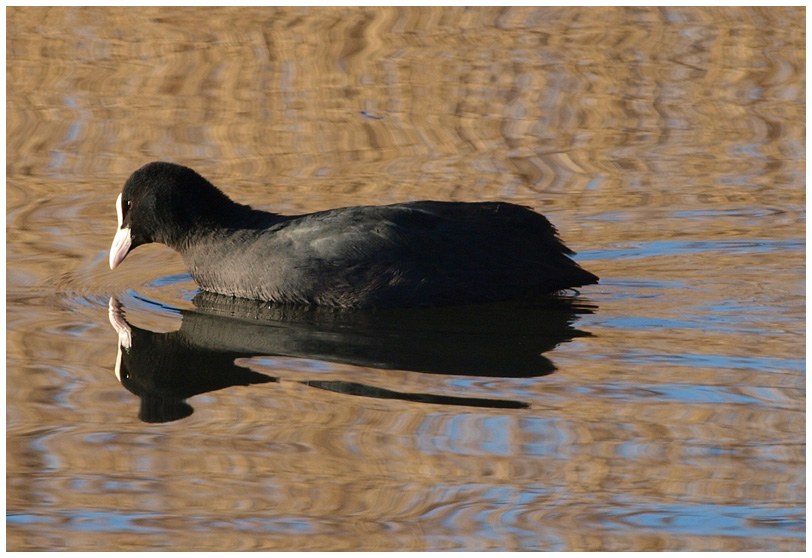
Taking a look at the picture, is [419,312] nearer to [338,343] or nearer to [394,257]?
[394,257]

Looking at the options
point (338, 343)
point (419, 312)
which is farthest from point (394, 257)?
point (338, 343)

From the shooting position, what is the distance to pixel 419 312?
265 inches

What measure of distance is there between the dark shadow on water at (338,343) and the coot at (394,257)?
9 cm

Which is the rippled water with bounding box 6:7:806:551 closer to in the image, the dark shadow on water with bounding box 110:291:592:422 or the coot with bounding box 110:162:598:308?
the dark shadow on water with bounding box 110:291:592:422

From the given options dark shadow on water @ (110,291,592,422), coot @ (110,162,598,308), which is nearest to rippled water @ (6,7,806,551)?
dark shadow on water @ (110,291,592,422)

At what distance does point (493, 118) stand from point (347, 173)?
5.27 ft

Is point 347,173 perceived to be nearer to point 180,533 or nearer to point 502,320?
point 502,320

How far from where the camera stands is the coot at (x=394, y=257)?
6.71m

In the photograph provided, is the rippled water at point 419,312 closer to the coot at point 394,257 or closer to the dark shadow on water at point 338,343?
the dark shadow on water at point 338,343

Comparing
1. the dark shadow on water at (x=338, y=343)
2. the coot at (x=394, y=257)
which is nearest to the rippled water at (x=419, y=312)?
the dark shadow on water at (x=338, y=343)

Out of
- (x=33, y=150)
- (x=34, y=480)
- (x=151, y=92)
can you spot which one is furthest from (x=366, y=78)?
(x=34, y=480)

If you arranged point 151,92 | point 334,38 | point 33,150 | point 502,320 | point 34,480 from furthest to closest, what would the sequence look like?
point 334,38
point 151,92
point 33,150
point 502,320
point 34,480

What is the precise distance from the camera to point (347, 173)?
9266mm

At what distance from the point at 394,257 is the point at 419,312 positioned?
0.30m
